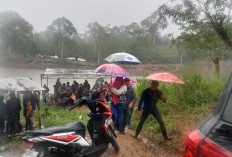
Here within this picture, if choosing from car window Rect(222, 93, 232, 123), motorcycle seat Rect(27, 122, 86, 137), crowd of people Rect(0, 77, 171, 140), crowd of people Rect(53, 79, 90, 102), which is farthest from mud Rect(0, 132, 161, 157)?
crowd of people Rect(53, 79, 90, 102)

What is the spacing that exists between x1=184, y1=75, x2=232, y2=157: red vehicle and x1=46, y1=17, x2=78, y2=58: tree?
1038 inches

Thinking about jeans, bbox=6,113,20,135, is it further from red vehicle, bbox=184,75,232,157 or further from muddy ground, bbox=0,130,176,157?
red vehicle, bbox=184,75,232,157

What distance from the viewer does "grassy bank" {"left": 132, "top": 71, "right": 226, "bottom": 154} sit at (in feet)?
16.4

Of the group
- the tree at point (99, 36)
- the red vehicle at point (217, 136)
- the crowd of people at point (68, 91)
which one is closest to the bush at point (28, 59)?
the tree at point (99, 36)

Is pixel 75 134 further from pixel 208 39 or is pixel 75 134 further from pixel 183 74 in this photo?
pixel 208 39

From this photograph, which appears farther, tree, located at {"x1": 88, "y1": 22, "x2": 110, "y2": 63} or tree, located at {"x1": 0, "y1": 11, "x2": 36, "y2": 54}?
tree, located at {"x1": 88, "y1": 22, "x2": 110, "y2": 63}

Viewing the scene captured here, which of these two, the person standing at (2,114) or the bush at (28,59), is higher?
the bush at (28,59)

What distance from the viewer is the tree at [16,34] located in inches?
719

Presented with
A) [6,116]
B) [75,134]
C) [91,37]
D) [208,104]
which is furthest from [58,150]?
[91,37]

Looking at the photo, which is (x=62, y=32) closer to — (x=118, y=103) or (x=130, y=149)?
(x=118, y=103)

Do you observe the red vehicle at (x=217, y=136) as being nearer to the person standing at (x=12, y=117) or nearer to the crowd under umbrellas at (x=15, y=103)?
the crowd under umbrellas at (x=15, y=103)

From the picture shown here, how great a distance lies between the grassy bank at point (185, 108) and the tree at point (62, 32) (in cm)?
2203

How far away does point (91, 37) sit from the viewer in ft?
102

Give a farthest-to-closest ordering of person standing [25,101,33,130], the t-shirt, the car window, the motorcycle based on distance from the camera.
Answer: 1. person standing [25,101,33,130]
2. the t-shirt
3. the motorcycle
4. the car window
